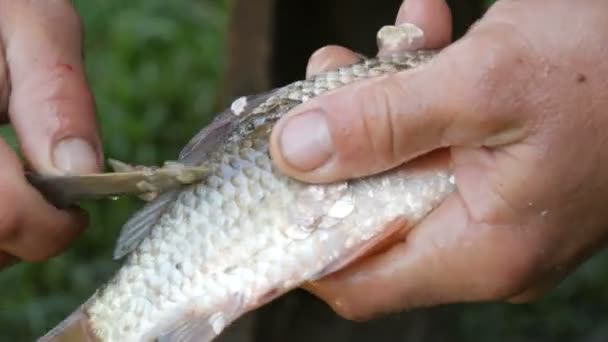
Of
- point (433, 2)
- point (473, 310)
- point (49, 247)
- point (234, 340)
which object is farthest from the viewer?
point (473, 310)

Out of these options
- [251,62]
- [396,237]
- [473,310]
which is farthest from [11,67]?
[473,310]

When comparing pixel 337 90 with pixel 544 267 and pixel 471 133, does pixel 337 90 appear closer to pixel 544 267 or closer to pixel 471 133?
pixel 471 133

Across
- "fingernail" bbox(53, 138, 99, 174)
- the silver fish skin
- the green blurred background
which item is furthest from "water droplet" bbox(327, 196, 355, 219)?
the green blurred background

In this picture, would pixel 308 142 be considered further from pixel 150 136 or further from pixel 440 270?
pixel 150 136

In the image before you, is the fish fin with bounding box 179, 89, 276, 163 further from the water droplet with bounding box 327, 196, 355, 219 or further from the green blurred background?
the green blurred background

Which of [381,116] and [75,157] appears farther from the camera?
[75,157]

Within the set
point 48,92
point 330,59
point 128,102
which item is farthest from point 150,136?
point 48,92
